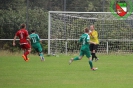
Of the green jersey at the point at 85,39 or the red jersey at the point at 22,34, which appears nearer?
the green jersey at the point at 85,39

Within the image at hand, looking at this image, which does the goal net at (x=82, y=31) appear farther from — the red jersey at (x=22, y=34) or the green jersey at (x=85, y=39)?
the green jersey at (x=85, y=39)

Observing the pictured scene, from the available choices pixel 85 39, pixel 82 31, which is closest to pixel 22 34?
pixel 85 39

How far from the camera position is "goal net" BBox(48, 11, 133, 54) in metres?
34.9

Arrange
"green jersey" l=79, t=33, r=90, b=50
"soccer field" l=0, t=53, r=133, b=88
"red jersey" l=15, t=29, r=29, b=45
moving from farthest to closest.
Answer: "red jersey" l=15, t=29, r=29, b=45
"green jersey" l=79, t=33, r=90, b=50
"soccer field" l=0, t=53, r=133, b=88

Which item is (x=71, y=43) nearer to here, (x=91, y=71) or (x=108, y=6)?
(x=108, y=6)

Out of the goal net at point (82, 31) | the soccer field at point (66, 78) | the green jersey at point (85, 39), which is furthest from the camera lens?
the goal net at point (82, 31)

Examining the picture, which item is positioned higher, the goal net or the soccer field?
the goal net

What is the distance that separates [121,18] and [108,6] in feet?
6.97

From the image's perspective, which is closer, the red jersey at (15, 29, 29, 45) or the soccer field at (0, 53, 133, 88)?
the soccer field at (0, 53, 133, 88)

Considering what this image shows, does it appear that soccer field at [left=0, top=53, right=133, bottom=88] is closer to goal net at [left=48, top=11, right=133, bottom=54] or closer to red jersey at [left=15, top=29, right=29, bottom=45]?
red jersey at [left=15, top=29, right=29, bottom=45]

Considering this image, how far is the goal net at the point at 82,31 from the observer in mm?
34875

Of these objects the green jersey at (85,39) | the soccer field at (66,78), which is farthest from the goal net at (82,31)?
the soccer field at (66,78)

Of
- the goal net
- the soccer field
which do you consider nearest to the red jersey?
the soccer field

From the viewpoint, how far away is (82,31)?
35.2 meters
